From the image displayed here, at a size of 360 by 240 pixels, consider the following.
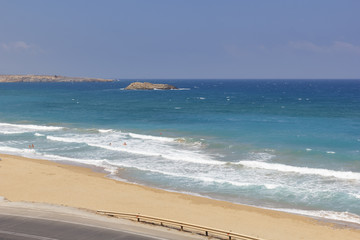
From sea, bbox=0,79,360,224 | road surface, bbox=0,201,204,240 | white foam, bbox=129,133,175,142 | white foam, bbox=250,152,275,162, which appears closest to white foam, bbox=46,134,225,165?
white foam, bbox=129,133,175,142

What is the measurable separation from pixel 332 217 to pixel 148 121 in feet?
141

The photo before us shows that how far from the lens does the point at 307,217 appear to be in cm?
2305

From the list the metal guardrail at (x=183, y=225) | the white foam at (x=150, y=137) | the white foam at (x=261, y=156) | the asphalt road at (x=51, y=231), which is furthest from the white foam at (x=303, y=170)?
the asphalt road at (x=51, y=231)

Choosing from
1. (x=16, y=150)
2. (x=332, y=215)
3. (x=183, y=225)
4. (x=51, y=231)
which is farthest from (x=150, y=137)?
(x=51, y=231)

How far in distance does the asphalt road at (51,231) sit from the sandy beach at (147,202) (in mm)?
3836

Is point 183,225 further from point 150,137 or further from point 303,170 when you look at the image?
point 150,137

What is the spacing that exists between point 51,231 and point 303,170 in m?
23.2

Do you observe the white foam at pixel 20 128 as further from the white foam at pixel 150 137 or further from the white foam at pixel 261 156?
the white foam at pixel 261 156

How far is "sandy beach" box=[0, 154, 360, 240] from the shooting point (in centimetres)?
2075

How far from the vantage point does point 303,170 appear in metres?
32.7

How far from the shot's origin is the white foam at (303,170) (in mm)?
30888

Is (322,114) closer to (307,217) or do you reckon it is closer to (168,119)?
(168,119)

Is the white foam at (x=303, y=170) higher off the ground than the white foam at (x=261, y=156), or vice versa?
the white foam at (x=261, y=156)

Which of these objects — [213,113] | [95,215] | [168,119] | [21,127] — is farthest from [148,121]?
[95,215]
